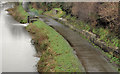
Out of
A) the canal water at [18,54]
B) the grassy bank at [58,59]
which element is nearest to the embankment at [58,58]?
the grassy bank at [58,59]

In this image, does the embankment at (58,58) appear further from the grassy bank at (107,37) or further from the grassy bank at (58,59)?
the grassy bank at (107,37)

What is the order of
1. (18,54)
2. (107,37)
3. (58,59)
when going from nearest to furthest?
(58,59) < (107,37) < (18,54)

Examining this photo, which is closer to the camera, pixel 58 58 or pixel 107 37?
pixel 58 58

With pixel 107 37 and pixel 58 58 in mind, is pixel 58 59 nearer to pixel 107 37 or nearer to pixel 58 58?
pixel 58 58

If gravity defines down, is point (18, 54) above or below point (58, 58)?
below

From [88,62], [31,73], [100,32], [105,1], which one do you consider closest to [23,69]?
[31,73]

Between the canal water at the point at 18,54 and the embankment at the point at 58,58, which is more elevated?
the embankment at the point at 58,58

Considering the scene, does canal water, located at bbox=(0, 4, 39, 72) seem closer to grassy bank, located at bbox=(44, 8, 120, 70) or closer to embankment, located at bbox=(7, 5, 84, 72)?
Result: embankment, located at bbox=(7, 5, 84, 72)

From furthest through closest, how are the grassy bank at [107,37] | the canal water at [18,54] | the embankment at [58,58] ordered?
the canal water at [18,54] → the grassy bank at [107,37] → the embankment at [58,58]

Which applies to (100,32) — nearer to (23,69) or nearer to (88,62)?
(88,62)

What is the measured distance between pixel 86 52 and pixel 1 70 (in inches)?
358

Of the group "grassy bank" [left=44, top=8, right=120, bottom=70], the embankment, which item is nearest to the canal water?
the embankment

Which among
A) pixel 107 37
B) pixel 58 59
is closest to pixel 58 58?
pixel 58 59

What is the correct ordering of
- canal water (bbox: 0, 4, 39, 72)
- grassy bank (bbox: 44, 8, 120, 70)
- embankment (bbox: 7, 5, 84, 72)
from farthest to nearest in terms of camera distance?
1. canal water (bbox: 0, 4, 39, 72)
2. grassy bank (bbox: 44, 8, 120, 70)
3. embankment (bbox: 7, 5, 84, 72)
